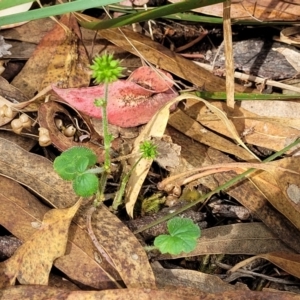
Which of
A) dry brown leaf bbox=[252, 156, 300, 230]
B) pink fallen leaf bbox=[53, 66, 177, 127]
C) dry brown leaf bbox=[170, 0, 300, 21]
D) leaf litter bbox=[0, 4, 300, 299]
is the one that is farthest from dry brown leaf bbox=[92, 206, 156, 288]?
dry brown leaf bbox=[170, 0, 300, 21]

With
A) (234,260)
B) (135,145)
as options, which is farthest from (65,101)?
(234,260)

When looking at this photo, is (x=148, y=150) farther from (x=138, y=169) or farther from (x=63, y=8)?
(x=63, y=8)

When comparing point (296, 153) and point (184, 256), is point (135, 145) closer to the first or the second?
point (184, 256)

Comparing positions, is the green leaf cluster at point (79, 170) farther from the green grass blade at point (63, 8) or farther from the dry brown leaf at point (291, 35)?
the dry brown leaf at point (291, 35)

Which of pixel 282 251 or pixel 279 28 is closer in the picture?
pixel 282 251

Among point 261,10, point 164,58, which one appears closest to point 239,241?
point 164,58

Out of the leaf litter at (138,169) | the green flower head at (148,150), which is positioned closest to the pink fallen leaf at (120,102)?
the leaf litter at (138,169)

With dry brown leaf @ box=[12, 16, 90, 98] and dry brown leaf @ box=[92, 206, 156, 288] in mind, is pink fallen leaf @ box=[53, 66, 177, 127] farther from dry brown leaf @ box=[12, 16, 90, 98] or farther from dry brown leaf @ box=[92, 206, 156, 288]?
dry brown leaf @ box=[92, 206, 156, 288]

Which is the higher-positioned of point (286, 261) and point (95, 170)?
point (95, 170)
